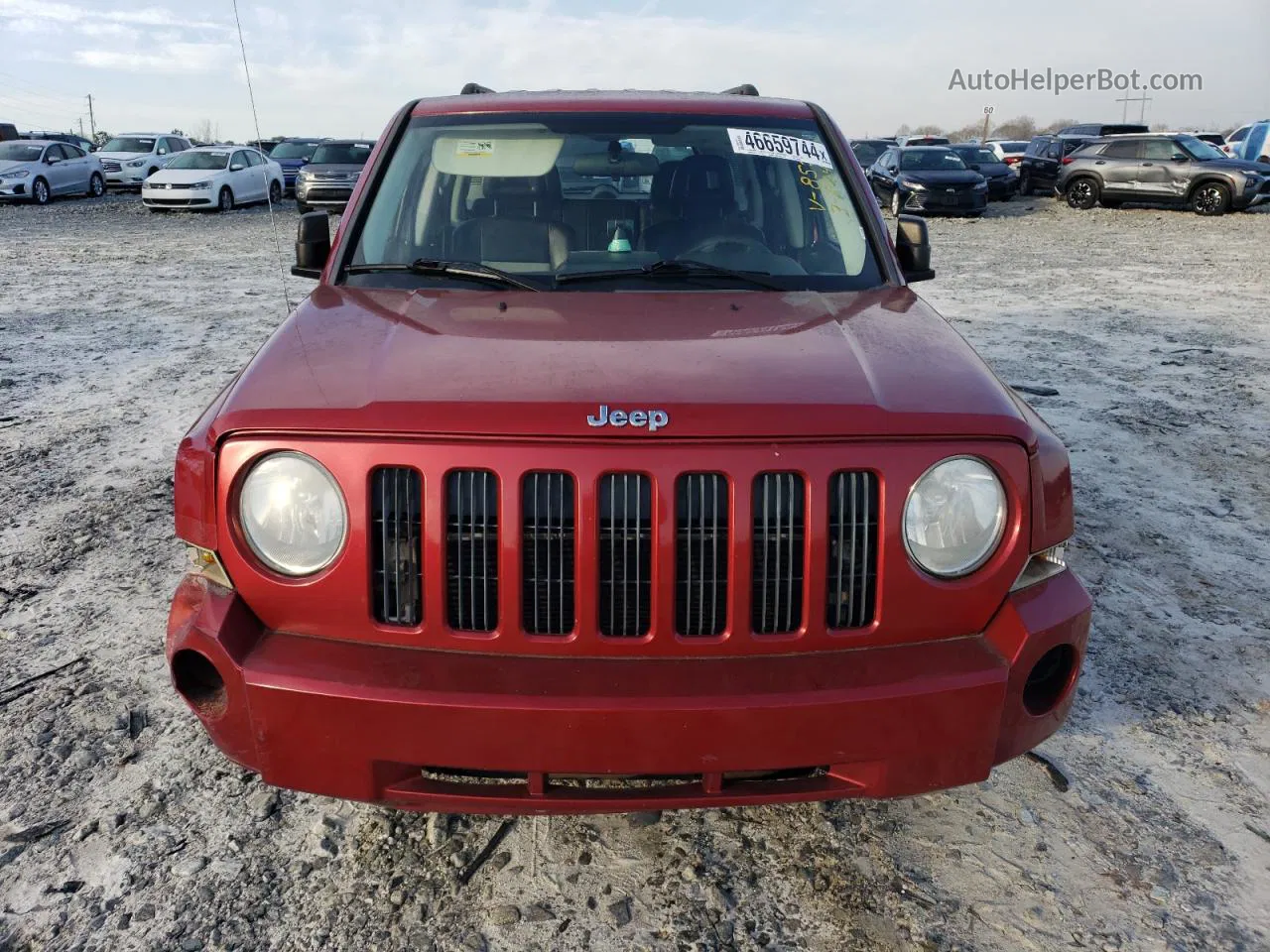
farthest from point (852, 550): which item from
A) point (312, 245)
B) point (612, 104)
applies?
point (312, 245)

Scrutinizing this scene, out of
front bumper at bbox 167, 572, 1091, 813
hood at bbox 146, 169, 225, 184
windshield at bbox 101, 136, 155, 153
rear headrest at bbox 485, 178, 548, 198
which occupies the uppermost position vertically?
windshield at bbox 101, 136, 155, 153

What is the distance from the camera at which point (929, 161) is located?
20.6 meters

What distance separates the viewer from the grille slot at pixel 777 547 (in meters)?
1.92

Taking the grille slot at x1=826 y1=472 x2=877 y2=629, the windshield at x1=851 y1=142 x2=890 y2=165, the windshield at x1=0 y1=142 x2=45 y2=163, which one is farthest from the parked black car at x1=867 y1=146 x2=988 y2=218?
the windshield at x1=0 y1=142 x2=45 y2=163

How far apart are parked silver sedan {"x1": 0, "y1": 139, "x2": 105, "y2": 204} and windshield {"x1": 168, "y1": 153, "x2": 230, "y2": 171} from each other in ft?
10.9

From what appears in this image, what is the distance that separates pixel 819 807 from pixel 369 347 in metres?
1.64

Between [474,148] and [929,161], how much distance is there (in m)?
19.5

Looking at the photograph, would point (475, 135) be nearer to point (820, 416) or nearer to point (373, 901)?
point (820, 416)

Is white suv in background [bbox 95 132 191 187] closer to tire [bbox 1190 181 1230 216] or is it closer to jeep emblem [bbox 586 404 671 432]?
tire [bbox 1190 181 1230 216]

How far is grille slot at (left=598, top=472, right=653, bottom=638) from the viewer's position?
1.89 metres

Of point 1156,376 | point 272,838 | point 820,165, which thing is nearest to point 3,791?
point 272,838

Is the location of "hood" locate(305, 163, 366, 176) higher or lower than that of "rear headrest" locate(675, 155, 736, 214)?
higher

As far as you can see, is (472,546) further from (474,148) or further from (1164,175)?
(1164,175)

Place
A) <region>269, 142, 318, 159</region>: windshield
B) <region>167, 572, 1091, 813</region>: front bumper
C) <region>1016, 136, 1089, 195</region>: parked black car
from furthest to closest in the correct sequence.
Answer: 1. <region>269, 142, 318, 159</region>: windshield
2. <region>1016, 136, 1089, 195</region>: parked black car
3. <region>167, 572, 1091, 813</region>: front bumper
